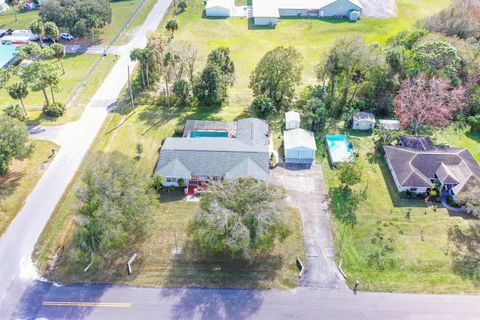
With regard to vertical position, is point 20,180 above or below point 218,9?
below

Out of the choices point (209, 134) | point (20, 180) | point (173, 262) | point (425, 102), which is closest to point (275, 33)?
point (425, 102)

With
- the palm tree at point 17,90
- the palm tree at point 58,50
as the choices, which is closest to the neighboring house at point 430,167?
the palm tree at point 17,90

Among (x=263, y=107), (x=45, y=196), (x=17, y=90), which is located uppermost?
(x=17, y=90)

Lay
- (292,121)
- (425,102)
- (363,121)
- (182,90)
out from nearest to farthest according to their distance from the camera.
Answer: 1. (425,102)
2. (292,121)
3. (363,121)
4. (182,90)

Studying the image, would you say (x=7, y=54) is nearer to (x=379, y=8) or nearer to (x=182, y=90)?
(x=182, y=90)

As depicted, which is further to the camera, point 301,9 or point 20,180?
point 301,9

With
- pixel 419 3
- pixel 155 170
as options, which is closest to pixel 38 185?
pixel 155 170

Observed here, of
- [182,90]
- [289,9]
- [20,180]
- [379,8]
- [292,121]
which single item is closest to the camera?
[20,180]

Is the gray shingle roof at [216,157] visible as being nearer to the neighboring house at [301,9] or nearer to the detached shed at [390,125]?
the detached shed at [390,125]
